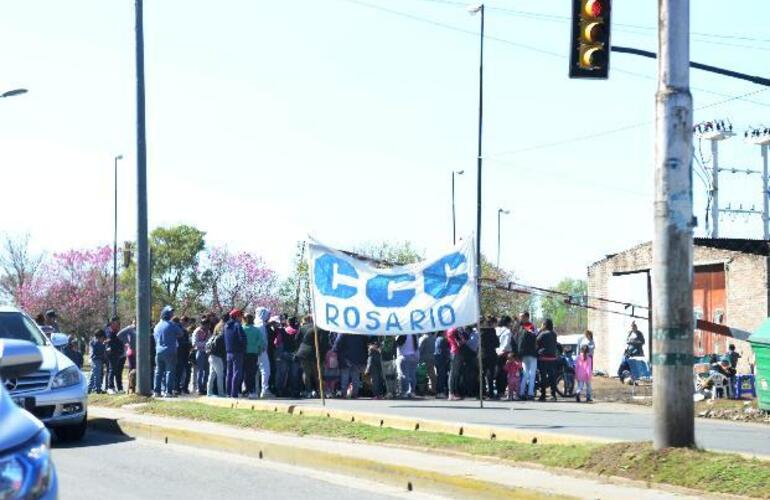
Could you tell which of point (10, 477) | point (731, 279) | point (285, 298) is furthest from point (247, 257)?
point (10, 477)

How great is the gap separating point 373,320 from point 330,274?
1050 millimetres

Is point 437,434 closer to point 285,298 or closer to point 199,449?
point 199,449

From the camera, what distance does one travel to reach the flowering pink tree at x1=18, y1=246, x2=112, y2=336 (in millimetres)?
75750

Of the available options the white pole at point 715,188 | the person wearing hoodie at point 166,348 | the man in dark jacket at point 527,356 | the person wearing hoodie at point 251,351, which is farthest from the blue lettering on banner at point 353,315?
the white pole at point 715,188

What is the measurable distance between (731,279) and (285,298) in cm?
3913

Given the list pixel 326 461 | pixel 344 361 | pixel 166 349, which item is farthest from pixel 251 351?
pixel 326 461

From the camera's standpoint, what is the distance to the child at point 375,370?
25641 millimetres

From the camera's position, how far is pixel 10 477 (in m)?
4.69

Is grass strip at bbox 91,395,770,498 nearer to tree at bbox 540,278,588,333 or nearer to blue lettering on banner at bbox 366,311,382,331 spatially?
blue lettering on banner at bbox 366,311,382,331

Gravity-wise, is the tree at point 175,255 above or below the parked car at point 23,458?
above

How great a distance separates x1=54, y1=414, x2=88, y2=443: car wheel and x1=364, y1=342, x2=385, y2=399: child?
1035cm

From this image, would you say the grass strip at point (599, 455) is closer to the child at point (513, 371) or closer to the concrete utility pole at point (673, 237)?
the concrete utility pole at point (673, 237)

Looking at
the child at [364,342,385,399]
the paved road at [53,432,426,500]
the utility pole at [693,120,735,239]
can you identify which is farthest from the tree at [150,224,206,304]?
the paved road at [53,432,426,500]

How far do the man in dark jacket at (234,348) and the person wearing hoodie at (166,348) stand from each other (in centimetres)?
107
